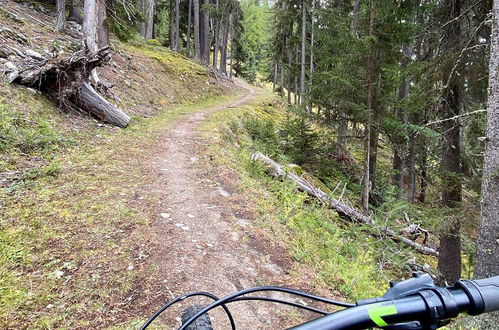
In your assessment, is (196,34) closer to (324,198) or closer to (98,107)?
(98,107)

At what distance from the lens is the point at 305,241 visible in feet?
14.2

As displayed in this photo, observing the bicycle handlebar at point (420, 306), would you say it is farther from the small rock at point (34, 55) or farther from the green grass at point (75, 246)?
the small rock at point (34, 55)

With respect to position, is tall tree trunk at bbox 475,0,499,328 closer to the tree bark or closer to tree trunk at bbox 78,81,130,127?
the tree bark

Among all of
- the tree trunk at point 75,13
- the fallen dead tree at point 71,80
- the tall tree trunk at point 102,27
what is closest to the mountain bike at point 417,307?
the fallen dead tree at point 71,80

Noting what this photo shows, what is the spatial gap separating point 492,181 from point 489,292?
13.9ft

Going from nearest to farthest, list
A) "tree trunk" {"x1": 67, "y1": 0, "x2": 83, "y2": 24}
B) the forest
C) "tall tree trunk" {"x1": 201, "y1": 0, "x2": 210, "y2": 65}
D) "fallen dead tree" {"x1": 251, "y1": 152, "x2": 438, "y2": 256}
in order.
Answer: the forest < "fallen dead tree" {"x1": 251, "y1": 152, "x2": 438, "y2": 256} < "tree trunk" {"x1": 67, "y1": 0, "x2": 83, "y2": 24} < "tall tree trunk" {"x1": 201, "y1": 0, "x2": 210, "y2": 65}

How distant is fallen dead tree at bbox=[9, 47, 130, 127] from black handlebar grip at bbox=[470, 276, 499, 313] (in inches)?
338

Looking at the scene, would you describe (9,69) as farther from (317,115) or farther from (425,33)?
(425,33)

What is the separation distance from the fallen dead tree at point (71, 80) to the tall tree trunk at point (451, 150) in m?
8.14

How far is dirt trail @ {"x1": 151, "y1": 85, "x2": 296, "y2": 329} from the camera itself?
108 inches

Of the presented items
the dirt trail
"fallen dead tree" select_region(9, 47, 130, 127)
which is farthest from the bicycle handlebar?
"fallen dead tree" select_region(9, 47, 130, 127)

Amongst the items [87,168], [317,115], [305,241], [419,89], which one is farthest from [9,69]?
[419,89]

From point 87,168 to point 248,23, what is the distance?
250 ft

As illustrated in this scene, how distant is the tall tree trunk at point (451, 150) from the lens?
6641 mm
